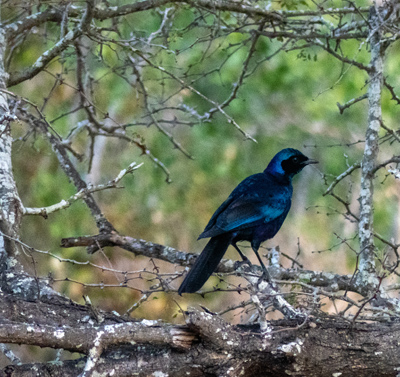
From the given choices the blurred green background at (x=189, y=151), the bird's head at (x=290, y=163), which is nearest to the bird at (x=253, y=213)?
the bird's head at (x=290, y=163)

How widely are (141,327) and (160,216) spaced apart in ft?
20.0

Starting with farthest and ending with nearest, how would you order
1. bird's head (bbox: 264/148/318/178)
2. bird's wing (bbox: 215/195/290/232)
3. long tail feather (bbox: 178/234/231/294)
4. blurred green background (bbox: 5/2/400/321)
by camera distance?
1. blurred green background (bbox: 5/2/400/321)
2. bird's head (bbox: 264/148/318/178)
3. bird's wing (bbox: 215/195/290/232)
4. long tail feather (bbox: 178/234/231/294)

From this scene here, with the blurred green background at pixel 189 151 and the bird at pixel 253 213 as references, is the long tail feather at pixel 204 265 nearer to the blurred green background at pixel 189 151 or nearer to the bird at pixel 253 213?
the bird at pixel 253 213

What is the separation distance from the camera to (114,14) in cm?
409

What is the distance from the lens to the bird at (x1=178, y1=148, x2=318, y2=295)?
3.85 m

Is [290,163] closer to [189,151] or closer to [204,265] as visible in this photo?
[204,265]

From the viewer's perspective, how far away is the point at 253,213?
4305 mm

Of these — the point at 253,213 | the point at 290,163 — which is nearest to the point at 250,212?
the point at 253,213

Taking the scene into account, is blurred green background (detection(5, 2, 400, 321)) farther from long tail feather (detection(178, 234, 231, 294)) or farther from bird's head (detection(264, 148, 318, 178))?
long tail feather (detection(178, 234, 231, 294))

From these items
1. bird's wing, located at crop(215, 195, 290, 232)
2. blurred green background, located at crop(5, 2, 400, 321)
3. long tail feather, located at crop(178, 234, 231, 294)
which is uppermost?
blurred green background, located at crop(5, 2, 400, 321)

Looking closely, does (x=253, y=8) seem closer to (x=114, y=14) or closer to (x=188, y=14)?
(x=114, y=14)

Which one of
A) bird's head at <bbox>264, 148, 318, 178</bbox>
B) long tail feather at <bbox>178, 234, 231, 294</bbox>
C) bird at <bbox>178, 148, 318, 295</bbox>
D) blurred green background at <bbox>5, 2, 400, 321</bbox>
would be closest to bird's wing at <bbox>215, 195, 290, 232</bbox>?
bird at <bbox>178, 148, 318, 295</bbox>

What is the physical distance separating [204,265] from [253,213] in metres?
0.76

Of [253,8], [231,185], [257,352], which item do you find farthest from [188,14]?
[257,352]
